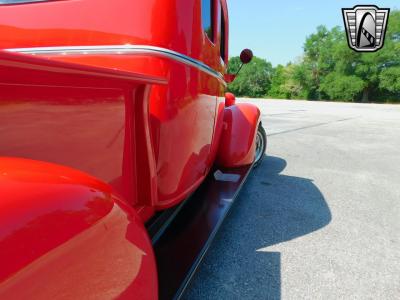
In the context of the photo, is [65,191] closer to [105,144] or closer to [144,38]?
[105,144]

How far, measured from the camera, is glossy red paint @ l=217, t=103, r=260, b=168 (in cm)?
319

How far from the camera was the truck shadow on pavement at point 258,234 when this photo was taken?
1.98 metres

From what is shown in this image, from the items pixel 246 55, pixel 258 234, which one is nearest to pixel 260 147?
pixel 246 55

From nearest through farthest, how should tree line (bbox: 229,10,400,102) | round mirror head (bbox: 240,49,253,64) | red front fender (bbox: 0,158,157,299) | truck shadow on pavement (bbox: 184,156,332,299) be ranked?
1. red front fender (bbox: 0,158,157,299)
2. truck shadow on pavement (bbox: 184,156,332,299)
3. round mirror head (bbox: 240,49,253,64)
4. tree line (bbox: 229,10,400,102)

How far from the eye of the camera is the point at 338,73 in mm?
41688

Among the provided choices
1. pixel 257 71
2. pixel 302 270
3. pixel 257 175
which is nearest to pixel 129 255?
pixel 302 270

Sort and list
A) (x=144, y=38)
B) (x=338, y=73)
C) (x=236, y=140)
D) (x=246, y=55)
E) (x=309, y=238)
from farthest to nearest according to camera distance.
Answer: (x=338, y=73), (x=246, y=55), (x=236, y=140), (x=309, y=238), (x=144, y=38)

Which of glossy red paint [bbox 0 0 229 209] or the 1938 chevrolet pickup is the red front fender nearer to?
the 1938 chevrolet pickup

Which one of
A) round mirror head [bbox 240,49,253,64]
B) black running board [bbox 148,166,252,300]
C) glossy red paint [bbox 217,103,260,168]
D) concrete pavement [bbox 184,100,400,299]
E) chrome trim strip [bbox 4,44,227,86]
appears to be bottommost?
concrete pavement [bbox 184,100,400,299]

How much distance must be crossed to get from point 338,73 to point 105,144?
45.4 metres

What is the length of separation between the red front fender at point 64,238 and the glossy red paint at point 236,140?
2201mm

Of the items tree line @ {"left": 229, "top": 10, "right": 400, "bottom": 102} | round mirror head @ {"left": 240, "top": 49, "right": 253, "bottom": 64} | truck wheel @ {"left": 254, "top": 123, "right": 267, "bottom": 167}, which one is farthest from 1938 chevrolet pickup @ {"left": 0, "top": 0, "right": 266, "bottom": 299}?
tree line @ {"left": 229, "top": 10, "right": 400, "bottom": 102}

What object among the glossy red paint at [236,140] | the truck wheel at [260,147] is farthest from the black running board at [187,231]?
the truck wheel at [260,147]

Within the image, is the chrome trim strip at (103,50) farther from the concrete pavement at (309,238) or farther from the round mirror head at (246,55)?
the round mirror head at (246,55)
